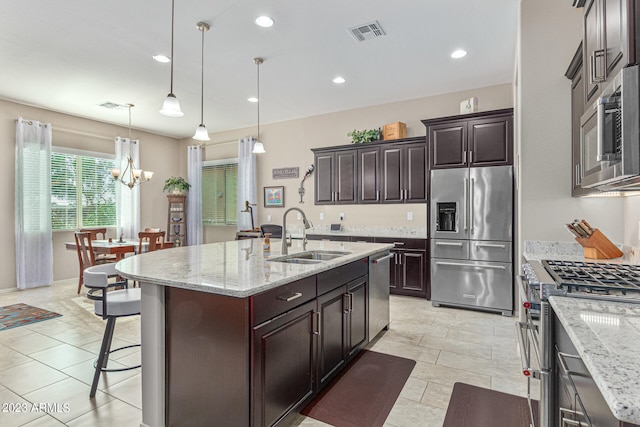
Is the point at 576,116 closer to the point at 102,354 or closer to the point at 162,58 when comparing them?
the point at 102,354

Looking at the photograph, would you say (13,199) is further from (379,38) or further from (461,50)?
(461,50)

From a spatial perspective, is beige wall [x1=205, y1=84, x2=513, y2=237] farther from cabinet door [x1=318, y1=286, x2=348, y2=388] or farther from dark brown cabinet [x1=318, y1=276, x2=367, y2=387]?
cabinet door [x1=318, y1=286, x2=348, y2=388]

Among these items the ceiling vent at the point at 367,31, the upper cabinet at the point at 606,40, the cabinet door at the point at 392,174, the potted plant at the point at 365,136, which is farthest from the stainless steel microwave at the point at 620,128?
the potted plant at the point at 365,136

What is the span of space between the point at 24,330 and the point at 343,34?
178 inches

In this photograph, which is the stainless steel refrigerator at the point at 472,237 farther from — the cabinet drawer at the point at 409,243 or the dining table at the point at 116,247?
the dining table at the point at 116,247

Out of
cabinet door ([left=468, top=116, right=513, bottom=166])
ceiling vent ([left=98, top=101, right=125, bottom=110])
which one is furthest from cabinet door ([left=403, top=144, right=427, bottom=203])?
ceiling vent ([left=98, top=101, right=125, bottom=110])

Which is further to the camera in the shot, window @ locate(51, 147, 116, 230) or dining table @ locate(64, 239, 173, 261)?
window @ locate(51, 147, 116, 230)

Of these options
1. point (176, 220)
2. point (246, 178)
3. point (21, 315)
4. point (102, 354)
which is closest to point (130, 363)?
point (102, 354)

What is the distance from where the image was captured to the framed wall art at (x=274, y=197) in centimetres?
649

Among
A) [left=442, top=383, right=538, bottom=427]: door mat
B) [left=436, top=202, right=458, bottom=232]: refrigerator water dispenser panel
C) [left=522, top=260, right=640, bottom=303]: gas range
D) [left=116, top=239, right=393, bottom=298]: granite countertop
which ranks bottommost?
[left=442, top=383, right=538, bottom=427]: door mat

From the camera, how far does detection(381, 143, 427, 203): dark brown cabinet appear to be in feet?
15.6

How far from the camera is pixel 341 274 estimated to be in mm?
2451

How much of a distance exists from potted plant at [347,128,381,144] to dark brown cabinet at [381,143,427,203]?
1.07 ft

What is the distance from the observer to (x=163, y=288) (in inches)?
70.9
